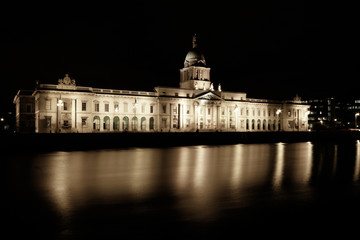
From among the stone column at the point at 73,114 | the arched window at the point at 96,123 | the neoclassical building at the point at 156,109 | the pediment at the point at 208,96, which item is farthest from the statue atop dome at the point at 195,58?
the stone column at the point at 73,114

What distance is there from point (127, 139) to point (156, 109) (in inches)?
1592

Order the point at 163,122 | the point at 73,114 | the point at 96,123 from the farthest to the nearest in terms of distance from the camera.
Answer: the point at 163,122 < the point at 96,123 < the point at 73,114

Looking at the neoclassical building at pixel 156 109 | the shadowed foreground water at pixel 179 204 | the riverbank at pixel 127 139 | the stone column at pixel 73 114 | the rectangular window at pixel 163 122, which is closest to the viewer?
the shadowed foreground water at pixel 179 204

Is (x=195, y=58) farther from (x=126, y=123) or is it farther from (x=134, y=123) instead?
(x=126, y=123)

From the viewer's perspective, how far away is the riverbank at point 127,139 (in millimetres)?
32312

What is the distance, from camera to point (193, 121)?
272ft

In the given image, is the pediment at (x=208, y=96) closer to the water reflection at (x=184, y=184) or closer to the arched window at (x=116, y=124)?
the arched window at (x=116, y=124)

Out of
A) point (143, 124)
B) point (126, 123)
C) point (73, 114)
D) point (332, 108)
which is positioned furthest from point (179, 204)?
point (332, 108)

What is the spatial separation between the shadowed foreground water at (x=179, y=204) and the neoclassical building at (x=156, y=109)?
46064 millimetres

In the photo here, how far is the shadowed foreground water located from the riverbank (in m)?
16.6

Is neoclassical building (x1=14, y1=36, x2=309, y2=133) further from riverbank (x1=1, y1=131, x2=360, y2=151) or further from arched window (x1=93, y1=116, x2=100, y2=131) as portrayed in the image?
riverbank (x1=1, y1=131, x2=360, y2=151)

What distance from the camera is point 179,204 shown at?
10.2 m

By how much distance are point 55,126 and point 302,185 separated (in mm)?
60662

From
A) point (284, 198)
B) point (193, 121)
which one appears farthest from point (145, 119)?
point (284, 198)
